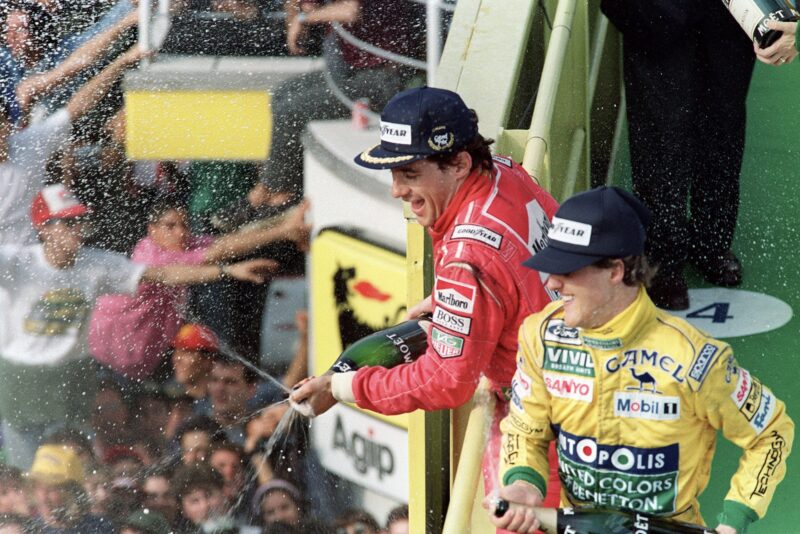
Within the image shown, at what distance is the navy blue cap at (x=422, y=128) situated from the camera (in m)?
2.71

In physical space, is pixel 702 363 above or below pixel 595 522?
above

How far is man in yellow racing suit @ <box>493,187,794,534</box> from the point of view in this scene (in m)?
2.18

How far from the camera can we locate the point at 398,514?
489 cm

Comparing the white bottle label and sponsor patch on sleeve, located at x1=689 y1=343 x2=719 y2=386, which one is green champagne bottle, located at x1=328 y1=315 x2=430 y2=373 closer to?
sponsor patch on sleeve, located at x1=689 y1=343 x2=719 y2=386

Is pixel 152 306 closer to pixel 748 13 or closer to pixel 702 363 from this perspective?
pixel 748 13

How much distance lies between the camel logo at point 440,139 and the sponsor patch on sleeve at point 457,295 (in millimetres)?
292

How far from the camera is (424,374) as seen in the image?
270 cm

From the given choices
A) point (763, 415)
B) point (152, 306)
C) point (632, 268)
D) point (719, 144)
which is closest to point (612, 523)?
point (763, 415)

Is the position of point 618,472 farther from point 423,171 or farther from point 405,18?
point 405,18

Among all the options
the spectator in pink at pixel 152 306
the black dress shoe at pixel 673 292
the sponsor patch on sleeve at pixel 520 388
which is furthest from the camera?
the spectator in pink at pixel 152 306

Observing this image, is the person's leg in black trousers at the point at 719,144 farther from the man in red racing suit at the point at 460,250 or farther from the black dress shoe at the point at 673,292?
the man in red racing suit at the point at 460,250

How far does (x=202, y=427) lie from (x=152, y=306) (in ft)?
1.80

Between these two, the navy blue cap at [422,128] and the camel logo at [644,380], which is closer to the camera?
the camel logo at [644,380]

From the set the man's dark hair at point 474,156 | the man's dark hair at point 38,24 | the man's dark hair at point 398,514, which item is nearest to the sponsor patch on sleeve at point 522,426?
the man's dark hair at point 474,156
